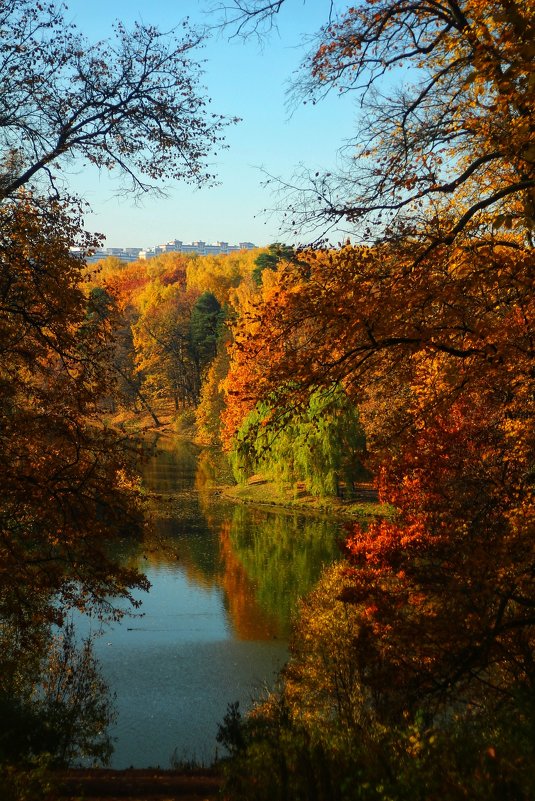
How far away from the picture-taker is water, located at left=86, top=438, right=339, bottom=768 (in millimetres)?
14477

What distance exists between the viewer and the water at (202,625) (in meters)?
14.5

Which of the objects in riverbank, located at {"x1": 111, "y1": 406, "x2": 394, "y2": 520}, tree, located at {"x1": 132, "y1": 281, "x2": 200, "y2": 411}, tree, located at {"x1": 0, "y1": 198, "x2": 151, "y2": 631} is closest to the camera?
tree, located at {"x1": 0, "y1": 198, "x2": 151, "y2": 631}

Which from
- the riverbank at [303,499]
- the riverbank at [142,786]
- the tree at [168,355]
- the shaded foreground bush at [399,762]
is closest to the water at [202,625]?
the riverbank at [303,499]

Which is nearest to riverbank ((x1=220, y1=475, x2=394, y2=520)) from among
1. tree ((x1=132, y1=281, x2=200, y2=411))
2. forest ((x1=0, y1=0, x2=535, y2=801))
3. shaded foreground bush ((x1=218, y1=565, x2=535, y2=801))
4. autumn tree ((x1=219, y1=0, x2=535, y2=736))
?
forest ((x1=0, y1=0, x2=535, y2=801))

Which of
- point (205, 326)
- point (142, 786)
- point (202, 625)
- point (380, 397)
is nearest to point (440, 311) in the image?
point (380, 397)

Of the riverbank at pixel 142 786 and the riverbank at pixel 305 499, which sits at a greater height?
the riverbank at pixel 305 499

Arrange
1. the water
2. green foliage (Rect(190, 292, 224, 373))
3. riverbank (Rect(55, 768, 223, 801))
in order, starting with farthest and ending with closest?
green foliage (Rect(190, 292, 224, 373)) → the water → riverbank (Rect(55, 768, 223, 801))

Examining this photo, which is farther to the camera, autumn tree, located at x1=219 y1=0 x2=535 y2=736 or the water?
the water

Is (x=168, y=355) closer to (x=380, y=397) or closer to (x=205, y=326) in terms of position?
(x=205, y=326)

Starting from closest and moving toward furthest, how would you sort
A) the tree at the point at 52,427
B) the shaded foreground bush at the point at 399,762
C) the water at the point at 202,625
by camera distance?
the shaded foreground bush at the point at 399,762
the tree at the point at 52,427
the water at the point at 202,625

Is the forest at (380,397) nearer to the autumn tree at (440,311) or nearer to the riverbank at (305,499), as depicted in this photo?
the autumn tree at (440,311)

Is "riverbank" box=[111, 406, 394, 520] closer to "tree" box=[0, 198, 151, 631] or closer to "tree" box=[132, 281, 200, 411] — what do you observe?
"tree" box=[0, 198, 151, 631]

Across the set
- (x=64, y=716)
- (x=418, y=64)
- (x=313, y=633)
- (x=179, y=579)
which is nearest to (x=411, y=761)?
(x=418, y=64)

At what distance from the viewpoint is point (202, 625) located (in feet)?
68.7
